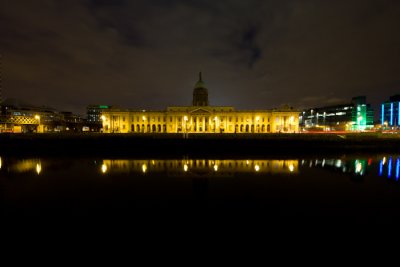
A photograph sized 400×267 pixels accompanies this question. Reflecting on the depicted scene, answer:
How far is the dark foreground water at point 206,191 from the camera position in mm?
12766

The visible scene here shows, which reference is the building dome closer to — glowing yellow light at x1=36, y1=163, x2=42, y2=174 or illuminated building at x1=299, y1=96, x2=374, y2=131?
illuminated building at x1=299, y1=96, x2=374, y2=131

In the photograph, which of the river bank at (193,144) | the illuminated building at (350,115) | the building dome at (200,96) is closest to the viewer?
the river bank at (193,144)

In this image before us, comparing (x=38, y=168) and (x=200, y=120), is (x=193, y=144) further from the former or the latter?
(x=200, y=120)

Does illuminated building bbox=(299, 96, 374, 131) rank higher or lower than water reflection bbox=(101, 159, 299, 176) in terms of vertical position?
higher

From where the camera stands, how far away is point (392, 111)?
13275 cm

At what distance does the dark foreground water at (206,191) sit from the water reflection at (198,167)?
4.4 inches

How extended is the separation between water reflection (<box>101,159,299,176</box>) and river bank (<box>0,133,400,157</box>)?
848 cm

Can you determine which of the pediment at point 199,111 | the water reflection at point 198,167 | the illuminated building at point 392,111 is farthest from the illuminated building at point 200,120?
the illuminated building at point 392,111

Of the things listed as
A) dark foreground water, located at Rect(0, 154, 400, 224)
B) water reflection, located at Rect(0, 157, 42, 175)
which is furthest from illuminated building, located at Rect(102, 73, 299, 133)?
dark foreground water, located at Rect(0, 154, 400, 224)

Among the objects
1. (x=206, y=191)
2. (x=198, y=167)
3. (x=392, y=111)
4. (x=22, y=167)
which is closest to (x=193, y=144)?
(x=198, y=167)

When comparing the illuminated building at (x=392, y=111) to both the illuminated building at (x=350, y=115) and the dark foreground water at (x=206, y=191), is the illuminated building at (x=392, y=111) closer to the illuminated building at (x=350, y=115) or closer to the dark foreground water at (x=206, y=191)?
the illuminated building at (x=350, y=115)

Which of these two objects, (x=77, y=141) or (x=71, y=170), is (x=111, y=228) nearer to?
(x=71, y=170)

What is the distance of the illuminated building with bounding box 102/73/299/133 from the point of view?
84.4 metres

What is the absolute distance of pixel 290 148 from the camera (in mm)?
40469
